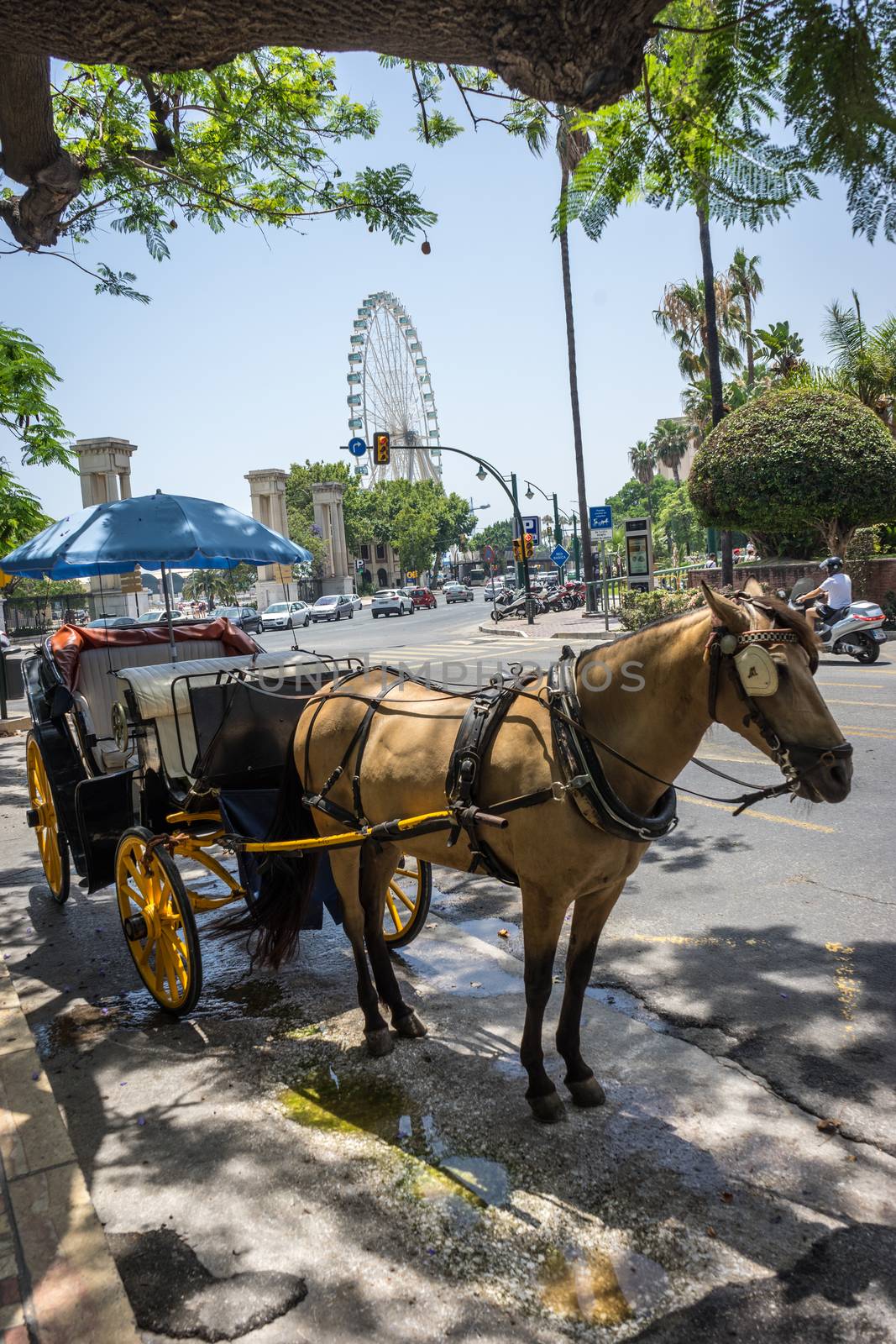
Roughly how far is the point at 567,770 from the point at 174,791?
2937 mm

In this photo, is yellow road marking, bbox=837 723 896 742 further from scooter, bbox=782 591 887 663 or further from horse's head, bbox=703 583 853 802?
horse's head, bbox=703 583 853 802

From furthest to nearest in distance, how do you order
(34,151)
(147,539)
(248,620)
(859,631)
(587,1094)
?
1. (248,620)
2. (859,631)
3. (147,539)
4. (34,151)
5. (587,1094)

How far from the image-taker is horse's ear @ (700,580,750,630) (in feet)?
9.94

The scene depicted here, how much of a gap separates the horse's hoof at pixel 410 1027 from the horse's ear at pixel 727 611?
251cm

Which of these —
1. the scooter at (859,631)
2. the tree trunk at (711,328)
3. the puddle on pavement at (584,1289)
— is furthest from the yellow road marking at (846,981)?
the tree trunk at (711,328)

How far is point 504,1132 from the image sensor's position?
11.7 feet

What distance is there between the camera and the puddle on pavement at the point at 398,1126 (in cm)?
326

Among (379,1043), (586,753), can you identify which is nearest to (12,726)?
(379,1043)

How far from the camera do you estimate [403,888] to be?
651 centimetres

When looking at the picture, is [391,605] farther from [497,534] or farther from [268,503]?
[497,534]

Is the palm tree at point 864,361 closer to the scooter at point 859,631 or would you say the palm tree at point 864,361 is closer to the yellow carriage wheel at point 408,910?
the scooter at point 859,631

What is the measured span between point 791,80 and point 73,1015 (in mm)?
5609

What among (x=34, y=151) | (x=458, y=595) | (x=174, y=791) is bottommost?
(x=174, y=791)

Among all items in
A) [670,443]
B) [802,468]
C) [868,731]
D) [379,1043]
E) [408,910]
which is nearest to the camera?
[379,1043]
